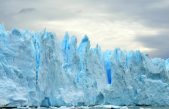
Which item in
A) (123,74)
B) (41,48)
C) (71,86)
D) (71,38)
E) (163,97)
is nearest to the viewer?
(41,48)

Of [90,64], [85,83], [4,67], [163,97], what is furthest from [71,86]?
[163,97]

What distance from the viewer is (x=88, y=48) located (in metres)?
33.8

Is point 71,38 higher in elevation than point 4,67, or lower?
higher

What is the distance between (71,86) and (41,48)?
13.7 ft

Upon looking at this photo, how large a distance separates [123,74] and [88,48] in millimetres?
5055

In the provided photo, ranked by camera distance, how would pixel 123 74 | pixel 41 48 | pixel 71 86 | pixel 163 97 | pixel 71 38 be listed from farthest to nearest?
1. pixel 163 97
2. pixel 123 74
3. pixel 71 38
4. pixel 71 86
5. pixel 41 48

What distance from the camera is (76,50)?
32.4 m

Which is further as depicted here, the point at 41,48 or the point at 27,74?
the point at 41,48

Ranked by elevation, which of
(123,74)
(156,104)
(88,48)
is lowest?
(156,104)

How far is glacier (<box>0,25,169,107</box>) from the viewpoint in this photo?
86.4ft

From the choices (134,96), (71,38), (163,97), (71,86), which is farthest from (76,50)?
(163,97)

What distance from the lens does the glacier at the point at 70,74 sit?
26328 millimetres

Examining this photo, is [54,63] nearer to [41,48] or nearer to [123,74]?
A: [41,48]

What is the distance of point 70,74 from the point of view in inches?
1224
